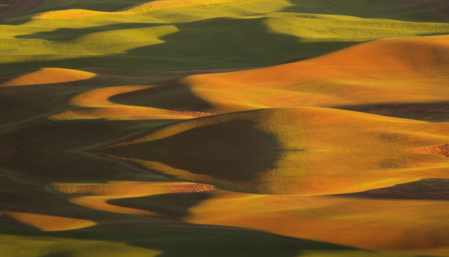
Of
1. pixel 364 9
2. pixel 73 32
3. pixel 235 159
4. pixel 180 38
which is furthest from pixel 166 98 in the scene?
pixel 364 9

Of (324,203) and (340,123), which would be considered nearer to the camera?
(324,203)

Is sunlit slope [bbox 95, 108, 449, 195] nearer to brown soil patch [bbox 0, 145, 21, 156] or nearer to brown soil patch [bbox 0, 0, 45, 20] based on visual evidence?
brown soil patch [bbox 0, 145, 21, 156]

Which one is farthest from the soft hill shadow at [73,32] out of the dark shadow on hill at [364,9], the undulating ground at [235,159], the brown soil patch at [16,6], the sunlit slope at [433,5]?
the sunlit slope at [433,5]

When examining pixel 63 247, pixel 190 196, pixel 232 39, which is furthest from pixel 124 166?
pixel 232 39

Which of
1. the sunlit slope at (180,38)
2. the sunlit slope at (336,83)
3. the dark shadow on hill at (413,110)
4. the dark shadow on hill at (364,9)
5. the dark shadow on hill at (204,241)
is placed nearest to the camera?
the dark shadow on hill at (204,241)

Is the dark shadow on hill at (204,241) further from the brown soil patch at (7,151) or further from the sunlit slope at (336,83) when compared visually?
the sunlit slope at (336,83)

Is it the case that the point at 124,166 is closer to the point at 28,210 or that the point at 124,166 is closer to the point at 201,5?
the point at 28,210
